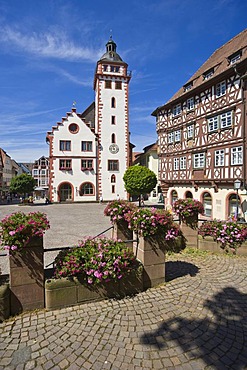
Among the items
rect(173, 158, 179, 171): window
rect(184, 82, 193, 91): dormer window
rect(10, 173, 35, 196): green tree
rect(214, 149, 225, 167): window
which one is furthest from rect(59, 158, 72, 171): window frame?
rect(214, 149, 225, 167): window

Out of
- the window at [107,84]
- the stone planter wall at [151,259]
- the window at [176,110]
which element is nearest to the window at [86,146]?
the window at [107,84]

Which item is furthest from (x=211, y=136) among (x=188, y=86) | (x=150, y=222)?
(x=150, y=222)

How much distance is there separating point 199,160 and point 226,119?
4065 millimetres

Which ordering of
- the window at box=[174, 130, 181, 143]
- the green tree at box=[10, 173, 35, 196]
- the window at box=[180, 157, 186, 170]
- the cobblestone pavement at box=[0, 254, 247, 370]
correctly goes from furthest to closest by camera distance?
the green tree at box=[10, 173, 35, 196] → the window at box=[174, 130, 181, 143] → the window at box=[180, 157, 186, 170] → the cobblestone pavement at box=[0, 254, 247, 370]

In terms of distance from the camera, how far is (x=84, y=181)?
1318 inches

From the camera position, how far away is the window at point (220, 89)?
16.9 meters

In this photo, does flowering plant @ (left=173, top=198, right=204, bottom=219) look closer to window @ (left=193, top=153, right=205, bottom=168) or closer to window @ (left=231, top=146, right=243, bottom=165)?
window @ (left=231, top=146, right=243, bottom=165)

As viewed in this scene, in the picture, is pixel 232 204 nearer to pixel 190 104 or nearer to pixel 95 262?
pixel 190 104

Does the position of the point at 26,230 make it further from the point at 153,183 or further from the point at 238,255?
the point at 153,183

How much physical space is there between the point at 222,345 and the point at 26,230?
371 centimetres

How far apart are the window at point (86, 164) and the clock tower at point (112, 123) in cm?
134

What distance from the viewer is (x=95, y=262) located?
433cm

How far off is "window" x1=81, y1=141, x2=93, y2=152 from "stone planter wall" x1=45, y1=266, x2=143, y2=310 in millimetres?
30366

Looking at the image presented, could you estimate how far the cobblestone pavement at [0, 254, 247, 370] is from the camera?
3.00 metres
